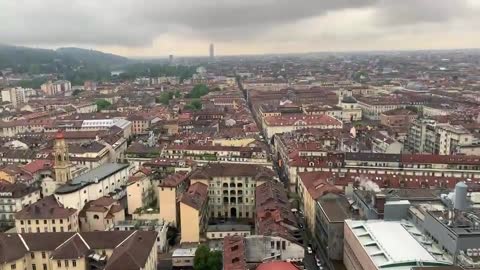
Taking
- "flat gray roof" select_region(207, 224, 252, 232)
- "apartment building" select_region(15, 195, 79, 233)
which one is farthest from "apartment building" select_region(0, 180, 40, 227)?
"flat gray roof" select_region(207, 224, 252, 232)

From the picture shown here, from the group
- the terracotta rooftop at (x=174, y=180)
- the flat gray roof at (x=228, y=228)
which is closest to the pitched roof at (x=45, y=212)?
the terracotta rooftop at (x=174, y=180)

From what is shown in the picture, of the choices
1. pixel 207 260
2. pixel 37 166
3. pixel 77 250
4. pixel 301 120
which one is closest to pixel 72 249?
pixel 77 250

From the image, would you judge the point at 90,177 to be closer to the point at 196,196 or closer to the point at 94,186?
the point at 94,186

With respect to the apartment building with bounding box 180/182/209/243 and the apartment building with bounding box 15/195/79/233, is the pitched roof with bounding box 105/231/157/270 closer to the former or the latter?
the apartment building with bounding box 180/182/209/243

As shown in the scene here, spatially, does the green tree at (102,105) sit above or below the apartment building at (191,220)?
above

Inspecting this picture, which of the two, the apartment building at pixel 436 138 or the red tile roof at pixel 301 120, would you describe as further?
the red tile roof at pixel 301 120

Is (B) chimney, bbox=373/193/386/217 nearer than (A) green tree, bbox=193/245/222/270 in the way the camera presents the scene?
No

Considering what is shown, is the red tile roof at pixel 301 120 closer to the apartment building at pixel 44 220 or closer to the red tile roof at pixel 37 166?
the red tile roof at pixel 37 166
